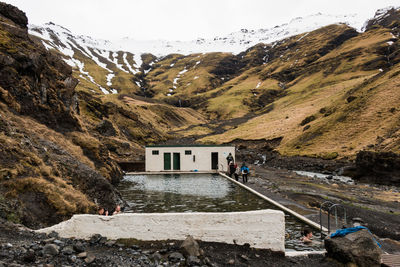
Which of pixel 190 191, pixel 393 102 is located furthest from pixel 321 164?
pixel 190 191

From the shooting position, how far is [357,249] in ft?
28.8

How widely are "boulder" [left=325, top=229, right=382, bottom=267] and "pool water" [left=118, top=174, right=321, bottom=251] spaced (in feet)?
7.11

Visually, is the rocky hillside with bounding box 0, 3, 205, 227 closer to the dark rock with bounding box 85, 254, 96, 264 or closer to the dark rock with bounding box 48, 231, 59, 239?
the dark rock with bounding box 48, 231, 59, 239

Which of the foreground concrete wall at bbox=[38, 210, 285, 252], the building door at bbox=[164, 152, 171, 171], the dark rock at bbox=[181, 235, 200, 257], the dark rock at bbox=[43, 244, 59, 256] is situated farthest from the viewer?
the building door at bbox=[164, 152, 171, 171]

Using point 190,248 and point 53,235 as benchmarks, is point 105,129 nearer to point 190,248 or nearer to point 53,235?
point 53,235

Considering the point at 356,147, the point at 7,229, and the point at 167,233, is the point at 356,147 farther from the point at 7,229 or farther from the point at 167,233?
the point at 7,229

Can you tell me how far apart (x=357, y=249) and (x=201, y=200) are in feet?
39.9

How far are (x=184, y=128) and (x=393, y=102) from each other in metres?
94.3

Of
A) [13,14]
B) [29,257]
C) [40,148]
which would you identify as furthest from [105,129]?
[29,257]

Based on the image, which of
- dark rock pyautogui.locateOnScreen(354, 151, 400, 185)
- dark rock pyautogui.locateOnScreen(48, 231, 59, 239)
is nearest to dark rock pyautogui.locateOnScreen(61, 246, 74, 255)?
dark rock pyautogui.locateOnScreen(48, 231, 59, 239)

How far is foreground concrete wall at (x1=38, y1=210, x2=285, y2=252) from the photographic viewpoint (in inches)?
378

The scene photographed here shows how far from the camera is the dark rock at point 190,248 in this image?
Answer: 28.0 ft

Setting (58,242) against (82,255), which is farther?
(58,242)

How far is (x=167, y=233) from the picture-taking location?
9.66 metres
